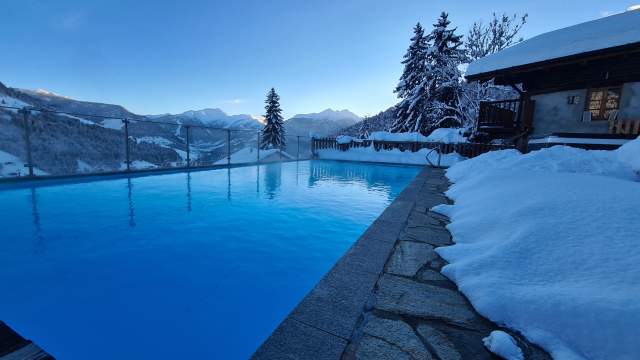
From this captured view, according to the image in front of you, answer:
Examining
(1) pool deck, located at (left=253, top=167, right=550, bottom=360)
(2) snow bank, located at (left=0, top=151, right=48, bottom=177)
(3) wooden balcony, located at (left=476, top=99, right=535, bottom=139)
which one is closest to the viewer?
(1) pool deck, located at (left=253, top=167, right=550, bottom=360)

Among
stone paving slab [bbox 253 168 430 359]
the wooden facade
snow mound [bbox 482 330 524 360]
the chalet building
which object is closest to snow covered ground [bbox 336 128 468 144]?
the wooden facade

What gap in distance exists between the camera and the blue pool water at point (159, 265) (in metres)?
2.02

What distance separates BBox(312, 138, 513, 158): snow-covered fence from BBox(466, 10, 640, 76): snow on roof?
139 inches

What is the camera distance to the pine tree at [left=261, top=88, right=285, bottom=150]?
26781 millimetres

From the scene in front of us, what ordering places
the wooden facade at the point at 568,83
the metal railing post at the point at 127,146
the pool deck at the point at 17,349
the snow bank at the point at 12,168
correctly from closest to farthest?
the pool deck at the point at 17,349 < the snow bank at the point at 12,168 < the wooden facade at the point at 568,83 < the metal railing post at the point at 127,146

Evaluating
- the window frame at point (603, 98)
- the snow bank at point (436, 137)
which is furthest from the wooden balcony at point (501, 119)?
the snow bank at point (436, 137)

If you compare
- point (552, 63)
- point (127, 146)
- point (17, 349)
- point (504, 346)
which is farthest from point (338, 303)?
point (552, 63)

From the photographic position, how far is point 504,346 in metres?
1.38

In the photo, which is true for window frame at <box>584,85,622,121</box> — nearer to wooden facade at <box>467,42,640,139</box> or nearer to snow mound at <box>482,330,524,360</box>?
wooden facade at <box>467,42,640,139</box>

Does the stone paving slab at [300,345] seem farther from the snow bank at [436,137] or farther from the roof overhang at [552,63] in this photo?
the snow bank at [436,137]

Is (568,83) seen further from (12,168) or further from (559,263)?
(12,168)

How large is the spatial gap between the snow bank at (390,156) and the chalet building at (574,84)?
113 inches

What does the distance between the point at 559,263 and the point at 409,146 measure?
14486 millimetres

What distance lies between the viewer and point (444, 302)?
1.84m
